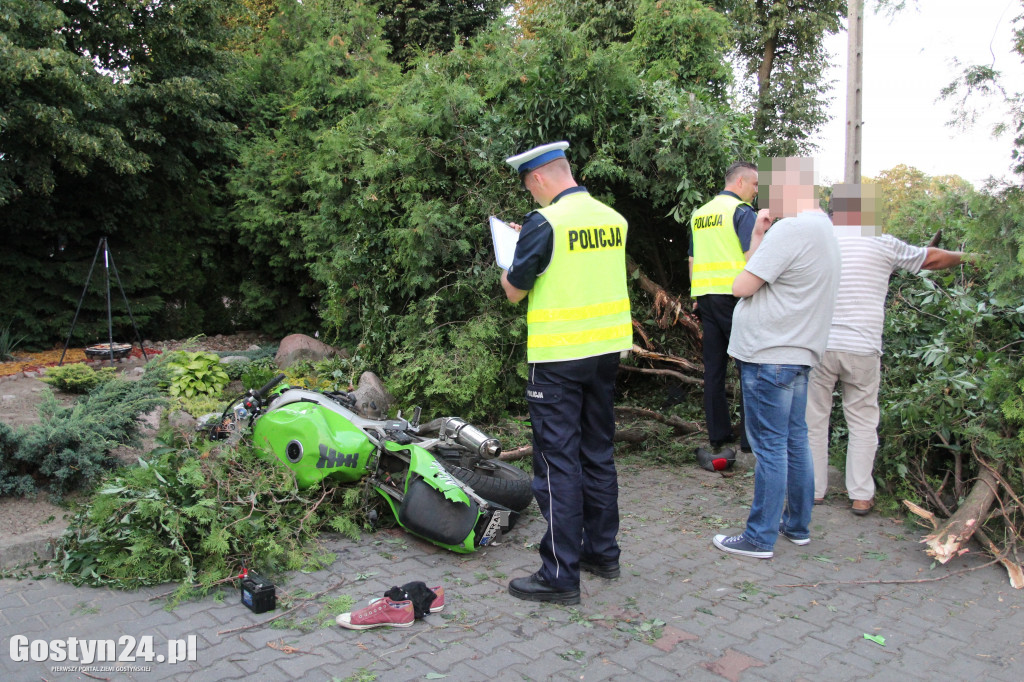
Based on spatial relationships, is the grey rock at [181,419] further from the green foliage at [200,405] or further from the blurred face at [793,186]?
the blurred face at [793,186]

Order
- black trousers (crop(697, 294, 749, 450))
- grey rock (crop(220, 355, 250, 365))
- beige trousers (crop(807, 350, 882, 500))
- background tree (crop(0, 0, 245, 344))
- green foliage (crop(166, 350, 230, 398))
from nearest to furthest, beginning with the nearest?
beige trousers (crop(807, 350, 882, 500)) < black trousers (crop(697, 294, 749, 450)) < green foliage (crop(166, 350, 230, 398)) < grey rock (crop(220, 355, 250, 365)) < background tree (crop(0, 0, 245, 344))

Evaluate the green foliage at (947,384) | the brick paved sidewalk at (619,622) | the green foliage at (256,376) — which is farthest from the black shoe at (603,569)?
the green foliage at (256,376)

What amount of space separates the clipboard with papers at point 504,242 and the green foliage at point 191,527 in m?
1.72

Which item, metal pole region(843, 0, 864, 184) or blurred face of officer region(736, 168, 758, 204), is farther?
metal pole region(843, 0, 864, 184)

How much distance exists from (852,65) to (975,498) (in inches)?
399

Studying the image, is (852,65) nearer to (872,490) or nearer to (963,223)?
(963,223)

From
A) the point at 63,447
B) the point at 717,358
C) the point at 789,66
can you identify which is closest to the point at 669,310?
the point at 717,358

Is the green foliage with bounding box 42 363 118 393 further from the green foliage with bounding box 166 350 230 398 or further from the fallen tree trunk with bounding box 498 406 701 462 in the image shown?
the fallen tree trunk with bounding box 498 406 701 462

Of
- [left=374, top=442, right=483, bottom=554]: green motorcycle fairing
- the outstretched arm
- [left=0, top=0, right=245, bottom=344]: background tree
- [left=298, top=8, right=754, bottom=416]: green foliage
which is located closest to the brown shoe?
the outstretched arm

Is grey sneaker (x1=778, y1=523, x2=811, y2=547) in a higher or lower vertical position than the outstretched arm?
lower

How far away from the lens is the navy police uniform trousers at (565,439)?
3.29 m

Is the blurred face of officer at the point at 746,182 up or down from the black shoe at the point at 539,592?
up

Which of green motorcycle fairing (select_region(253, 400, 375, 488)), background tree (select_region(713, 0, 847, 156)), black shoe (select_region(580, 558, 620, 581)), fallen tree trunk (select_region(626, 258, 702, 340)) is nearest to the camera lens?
black shoe (select_region(580, 558, 620, 581))

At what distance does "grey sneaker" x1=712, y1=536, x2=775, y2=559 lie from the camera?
3.85 meters
